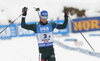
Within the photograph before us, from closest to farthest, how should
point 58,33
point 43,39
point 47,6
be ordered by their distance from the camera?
1. point 43,39
2. point 58,33
3. point 47,6

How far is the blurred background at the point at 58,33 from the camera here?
8249mm

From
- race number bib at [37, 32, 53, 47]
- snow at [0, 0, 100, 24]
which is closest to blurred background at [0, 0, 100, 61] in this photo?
snow at [0, 0, 100, 24]

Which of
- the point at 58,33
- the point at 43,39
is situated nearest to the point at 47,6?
the point at 58,33

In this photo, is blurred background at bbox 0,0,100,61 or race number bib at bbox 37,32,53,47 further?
blurred background at bbox 0,0,100,61

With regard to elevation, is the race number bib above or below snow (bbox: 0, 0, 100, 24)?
below

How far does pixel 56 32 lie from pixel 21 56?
6.59 m

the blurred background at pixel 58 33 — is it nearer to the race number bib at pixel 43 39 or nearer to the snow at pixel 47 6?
the snow at pixel 47 6

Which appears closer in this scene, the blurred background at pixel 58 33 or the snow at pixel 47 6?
the blurred background at pixel 58 33

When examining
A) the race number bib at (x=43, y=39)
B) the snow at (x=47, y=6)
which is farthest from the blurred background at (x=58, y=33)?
the race number bib at (x=43, y=39)

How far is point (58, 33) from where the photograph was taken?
1427 centimetres

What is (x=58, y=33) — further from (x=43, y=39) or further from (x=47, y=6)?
(x=43, y=39)

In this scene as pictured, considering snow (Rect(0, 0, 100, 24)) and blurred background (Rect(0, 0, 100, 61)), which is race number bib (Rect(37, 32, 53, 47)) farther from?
snow (Rect(0, 0, 100, 24))

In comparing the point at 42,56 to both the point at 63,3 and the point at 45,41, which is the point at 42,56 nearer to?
the point at 45,41

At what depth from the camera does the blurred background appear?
27.1 feet
